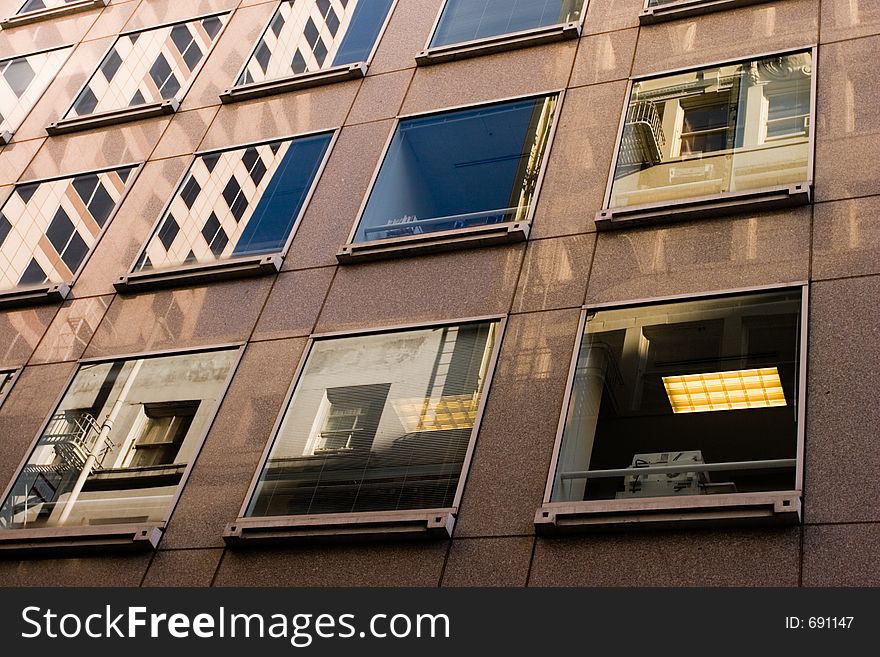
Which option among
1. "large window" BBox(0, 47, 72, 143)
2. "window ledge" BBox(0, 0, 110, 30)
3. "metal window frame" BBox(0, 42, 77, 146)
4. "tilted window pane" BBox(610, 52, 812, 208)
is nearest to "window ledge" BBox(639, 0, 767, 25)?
"tilted window pane" BBox(610, 52, 812, 208)

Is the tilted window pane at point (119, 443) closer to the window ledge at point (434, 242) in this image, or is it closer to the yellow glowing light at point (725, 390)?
the window ledge at point (434, 242)

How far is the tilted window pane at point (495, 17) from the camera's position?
61.5ft

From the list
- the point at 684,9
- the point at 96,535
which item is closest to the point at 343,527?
the point at 96,535

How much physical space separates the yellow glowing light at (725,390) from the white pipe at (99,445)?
7.80 meters

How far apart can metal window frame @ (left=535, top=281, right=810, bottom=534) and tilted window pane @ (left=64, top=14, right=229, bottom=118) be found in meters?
12.4

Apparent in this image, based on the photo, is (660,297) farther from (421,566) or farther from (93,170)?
(93,170)

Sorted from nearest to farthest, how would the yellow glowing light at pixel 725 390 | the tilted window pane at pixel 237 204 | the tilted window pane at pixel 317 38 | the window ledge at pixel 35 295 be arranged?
the yellow glowing light at pixel 725 390 → the tilted window pane at pixel 237 204 → the window ledge at pixel 35 295 → the tilted window pane at pixel 317 38

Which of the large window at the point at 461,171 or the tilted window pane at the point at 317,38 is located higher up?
the tilted window pane at the point at 317,38

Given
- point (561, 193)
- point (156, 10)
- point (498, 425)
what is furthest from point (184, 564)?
point (156, 10)

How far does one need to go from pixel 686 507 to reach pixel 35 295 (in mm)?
11525

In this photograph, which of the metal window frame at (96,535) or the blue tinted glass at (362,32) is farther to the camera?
the blue tinted glass at (362,32)

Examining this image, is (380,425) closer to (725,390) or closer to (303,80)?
(725,390)

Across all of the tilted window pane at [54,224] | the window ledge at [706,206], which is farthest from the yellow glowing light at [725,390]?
the tilted window pane at [54,224]

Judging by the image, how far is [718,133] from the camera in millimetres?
15211
